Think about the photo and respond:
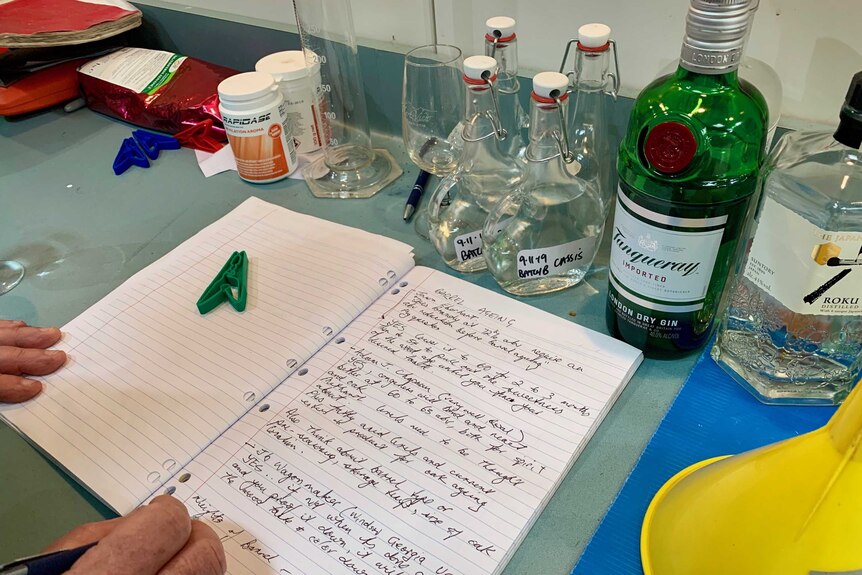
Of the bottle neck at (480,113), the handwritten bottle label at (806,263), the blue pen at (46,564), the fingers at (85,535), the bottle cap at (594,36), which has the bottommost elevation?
the fingers at (85,535)

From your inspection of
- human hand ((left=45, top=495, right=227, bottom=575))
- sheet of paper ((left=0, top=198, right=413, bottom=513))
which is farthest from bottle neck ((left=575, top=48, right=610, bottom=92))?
human hand ((left=45, top=495, right=227, bottom=575))

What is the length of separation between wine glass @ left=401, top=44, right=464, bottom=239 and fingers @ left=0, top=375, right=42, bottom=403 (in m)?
0.38

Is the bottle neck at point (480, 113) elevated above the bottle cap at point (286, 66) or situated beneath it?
elevated above

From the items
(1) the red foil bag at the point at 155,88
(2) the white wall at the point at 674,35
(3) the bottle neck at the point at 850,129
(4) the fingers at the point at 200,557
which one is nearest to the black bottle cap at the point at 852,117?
(3) the bottle neck at the point at 850,129

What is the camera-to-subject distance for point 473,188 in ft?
2.04

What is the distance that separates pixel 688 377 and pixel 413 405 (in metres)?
0.22

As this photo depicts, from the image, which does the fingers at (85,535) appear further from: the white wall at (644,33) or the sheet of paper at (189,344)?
the white wall at (644,33)

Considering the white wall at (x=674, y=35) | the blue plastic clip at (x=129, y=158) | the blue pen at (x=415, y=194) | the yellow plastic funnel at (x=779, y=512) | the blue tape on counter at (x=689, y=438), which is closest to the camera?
the yellow plastic funnel at (x=779, y=512)

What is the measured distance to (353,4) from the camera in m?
0.79

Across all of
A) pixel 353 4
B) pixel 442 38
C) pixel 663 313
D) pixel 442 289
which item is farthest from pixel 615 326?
pixel 353 4

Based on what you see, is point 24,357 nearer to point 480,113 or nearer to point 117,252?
point 117,252

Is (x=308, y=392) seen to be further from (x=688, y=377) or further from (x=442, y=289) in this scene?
(x=688, y=377)

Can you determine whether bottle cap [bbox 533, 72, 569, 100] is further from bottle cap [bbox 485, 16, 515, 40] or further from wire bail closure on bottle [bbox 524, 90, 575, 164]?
bottle cap [bbox 485, 16, 515, 40]

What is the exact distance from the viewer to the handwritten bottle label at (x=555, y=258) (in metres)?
0.58
